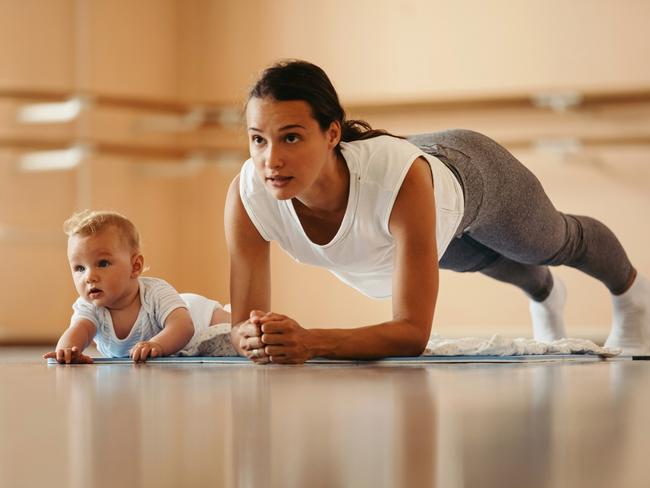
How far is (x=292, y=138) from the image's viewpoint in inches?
66.7

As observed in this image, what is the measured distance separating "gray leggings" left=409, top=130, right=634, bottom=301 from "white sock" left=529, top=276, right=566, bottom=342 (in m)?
0.10

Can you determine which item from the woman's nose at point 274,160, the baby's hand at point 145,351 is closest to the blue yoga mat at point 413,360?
the baby's hand at point 145,351

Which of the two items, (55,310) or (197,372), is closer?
(197,372)

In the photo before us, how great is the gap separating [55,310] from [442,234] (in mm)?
2669

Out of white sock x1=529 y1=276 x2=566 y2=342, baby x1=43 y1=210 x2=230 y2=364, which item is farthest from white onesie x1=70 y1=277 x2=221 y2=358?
white sock x1=529 y1=276 x2=566 y2=342

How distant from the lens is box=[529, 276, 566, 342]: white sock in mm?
2414

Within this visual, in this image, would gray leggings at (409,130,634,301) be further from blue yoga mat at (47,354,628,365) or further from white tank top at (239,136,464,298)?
blue yoga mat at (47,354,628,365)

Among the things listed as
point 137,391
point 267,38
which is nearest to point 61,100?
point 267,38

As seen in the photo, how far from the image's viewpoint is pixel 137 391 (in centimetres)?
133

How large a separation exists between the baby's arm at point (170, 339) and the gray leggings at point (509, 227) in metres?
0.51

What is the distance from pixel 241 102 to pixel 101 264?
7.54 feet

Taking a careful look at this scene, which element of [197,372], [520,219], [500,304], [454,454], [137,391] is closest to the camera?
[454,454]

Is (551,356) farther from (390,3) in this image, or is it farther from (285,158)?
(390,3)

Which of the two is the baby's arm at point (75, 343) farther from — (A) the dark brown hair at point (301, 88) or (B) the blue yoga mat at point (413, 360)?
(A) the dark brown hair at point (301, 88)
